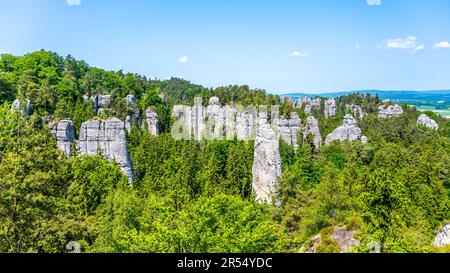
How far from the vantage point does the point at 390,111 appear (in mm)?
64438

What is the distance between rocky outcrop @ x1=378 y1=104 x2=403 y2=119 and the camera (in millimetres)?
63688

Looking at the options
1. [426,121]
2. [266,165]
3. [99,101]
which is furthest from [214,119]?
[426,121]

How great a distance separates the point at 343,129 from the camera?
51562mm

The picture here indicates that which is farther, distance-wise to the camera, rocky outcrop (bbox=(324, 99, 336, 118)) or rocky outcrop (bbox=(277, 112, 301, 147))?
rocky outcrop (bbox=(324, 99, 336, 118))

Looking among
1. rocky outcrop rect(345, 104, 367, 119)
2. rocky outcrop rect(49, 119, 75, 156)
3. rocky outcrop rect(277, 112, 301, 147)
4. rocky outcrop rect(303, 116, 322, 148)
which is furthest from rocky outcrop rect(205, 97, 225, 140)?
rocky outcrop rect(345, 104, 367, 119)

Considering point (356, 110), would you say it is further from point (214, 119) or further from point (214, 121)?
point (214, 121)

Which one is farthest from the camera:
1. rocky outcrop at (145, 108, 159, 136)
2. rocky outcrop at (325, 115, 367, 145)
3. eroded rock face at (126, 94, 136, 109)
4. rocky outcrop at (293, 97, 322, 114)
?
rocky outcrop at (293, 97, 322, 114)

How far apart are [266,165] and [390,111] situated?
134ft

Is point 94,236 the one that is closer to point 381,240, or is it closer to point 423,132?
point 381,240

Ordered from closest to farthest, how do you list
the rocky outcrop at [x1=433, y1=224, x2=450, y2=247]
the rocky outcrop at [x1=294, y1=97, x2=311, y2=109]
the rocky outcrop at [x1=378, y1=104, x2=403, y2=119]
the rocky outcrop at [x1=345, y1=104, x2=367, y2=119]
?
1. the rocky outcrop at [x1=433, y1=224, x2=450, y2=247]
2. the rocky outcrop at [x1=378, y1=104, x2=403, y2=119]
3. the rocky outcrop at [x1=345, y1=104, x2=367, y2=119]
4. the rocky outcrop at [x1=294, y1=97, x2=311, y2=109]

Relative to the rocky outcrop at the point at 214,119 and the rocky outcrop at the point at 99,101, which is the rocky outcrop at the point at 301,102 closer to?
the rocky outcrop at the point at 214,119

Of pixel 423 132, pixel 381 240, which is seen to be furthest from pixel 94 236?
pixel 423 132

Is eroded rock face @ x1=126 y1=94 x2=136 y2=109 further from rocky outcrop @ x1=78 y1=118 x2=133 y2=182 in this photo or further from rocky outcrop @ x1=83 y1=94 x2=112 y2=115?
rocky outcrop @ x1=78 y1=118 x2=133 y2=182

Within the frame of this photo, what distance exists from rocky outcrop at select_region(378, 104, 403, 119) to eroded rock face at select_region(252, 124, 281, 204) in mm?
38478
